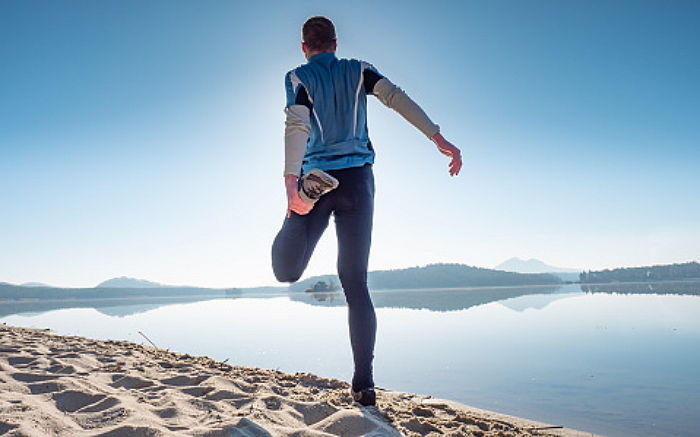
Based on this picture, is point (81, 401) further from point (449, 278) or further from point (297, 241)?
point (449, 278)

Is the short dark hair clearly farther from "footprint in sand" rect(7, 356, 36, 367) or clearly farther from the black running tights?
"footprint in sand" rect(7, 356, 36, 367)

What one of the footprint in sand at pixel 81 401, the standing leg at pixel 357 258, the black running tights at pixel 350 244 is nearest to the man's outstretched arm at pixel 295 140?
the black running tights at pixel 350 244

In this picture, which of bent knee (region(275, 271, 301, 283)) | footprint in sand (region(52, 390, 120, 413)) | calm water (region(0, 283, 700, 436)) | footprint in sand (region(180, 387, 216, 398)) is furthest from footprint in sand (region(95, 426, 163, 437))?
calm water (region(0, 283, 700, 436))

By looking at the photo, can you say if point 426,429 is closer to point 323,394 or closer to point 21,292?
point 323,394

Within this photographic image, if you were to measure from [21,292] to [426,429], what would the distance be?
8727 centimetres

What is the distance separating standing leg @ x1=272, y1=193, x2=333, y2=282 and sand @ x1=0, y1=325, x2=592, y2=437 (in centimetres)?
77

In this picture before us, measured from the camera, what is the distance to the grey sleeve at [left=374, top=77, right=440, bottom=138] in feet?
8.18

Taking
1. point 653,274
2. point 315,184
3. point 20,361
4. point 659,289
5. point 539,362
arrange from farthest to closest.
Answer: point 653,274
point 659,289
point 539,362
point 20,361
point 315,184

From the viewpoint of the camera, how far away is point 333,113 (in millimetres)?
2443

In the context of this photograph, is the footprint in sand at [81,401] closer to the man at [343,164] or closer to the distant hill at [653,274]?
the man at [343,164]

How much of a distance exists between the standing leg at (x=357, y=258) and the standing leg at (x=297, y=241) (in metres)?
0.11

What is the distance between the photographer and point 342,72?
2.51 m

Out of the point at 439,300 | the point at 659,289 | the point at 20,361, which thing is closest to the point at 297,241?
the point at 20,361

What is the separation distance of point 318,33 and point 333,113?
0.61m
